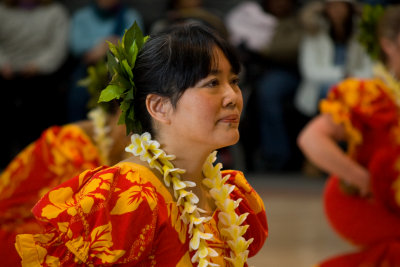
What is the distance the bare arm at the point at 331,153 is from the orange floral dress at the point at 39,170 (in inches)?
35.0

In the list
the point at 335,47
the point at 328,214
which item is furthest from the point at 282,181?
the point at 328,214

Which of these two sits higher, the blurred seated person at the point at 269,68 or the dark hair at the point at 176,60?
the dark hair at the point at 176,60

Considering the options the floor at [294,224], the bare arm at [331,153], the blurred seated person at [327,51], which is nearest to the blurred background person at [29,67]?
the floor at [294,224]

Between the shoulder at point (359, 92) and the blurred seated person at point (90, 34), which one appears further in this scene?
the blurred seated person at point (90, 34)

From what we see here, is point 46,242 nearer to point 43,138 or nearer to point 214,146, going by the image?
point 214,146

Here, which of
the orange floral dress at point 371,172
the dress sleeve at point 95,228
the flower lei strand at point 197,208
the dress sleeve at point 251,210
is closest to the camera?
the dress sleeve at point 95,228

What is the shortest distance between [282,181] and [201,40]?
4.18m

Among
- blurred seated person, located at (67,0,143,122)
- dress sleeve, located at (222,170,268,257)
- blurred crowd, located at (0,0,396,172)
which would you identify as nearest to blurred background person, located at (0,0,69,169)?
blurred crowd, located at (0,0,396,172)

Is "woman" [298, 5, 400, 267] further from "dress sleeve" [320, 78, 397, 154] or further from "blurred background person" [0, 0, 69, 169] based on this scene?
"blurred background person" [0, 0, 69, 169]

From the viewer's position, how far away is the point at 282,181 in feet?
18.9

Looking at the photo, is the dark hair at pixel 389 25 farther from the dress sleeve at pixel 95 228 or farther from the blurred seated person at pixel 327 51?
the blurred seated person at pixel 327 51

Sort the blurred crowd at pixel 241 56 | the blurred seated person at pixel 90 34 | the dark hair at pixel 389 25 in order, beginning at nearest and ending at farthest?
the dark hair at pixel 389 25
the blurred crowd at pixel 241 56
the blurred seated person at pixel 90 34

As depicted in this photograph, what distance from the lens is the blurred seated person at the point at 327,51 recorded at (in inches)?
223

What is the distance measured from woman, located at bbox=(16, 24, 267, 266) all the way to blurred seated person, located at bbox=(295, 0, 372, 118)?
399cm
